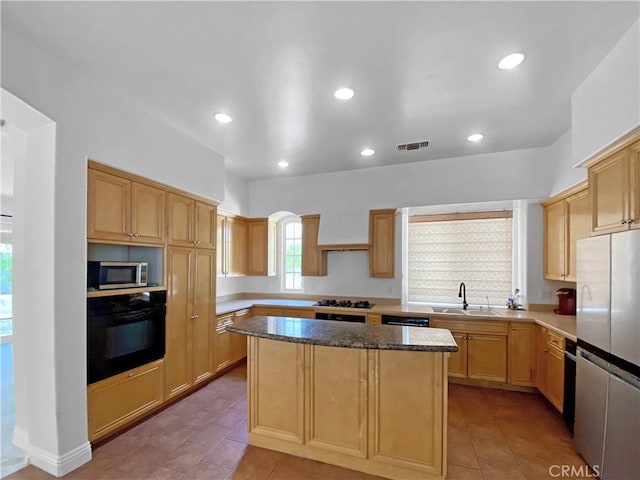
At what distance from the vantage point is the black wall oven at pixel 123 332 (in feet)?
7.89

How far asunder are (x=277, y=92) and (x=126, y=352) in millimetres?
2631

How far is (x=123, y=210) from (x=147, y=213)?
261 mm

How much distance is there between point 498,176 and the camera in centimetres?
405

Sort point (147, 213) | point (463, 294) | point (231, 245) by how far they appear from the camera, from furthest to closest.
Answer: point (231, 245)
point (463, 294)
point (147, 213)

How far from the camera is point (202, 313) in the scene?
3.66m

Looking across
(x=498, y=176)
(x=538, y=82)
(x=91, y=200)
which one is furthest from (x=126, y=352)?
(x=498, y=176)

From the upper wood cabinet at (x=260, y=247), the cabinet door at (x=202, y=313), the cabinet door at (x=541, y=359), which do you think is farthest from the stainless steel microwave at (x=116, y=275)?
the cabinet door at (x=541, y=359)

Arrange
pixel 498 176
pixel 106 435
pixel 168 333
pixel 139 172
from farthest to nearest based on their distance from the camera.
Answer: pixel 498 176, pixel 168 333, pixel 139 172, pixel 106 435

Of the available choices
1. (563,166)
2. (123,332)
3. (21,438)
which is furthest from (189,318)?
(563,166)

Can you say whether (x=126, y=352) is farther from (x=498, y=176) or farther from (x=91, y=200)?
(x=498, y=176)

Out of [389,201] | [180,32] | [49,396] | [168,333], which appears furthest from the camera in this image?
[389,201]

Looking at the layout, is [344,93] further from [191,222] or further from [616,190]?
[191,222]

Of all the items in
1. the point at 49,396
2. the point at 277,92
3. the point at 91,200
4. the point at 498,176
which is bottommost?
the point at 49,396

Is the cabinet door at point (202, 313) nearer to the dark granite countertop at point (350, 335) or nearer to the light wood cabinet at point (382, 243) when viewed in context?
the dark granite countertop at point (350, 335)
